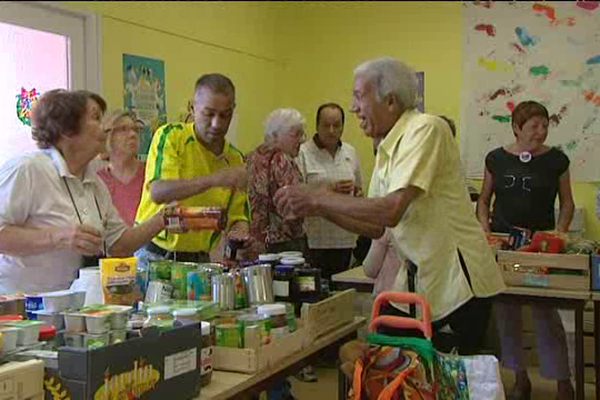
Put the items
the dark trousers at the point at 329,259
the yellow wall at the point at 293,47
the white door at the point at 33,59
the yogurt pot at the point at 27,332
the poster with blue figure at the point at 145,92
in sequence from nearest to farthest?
the yogurt pot at the point at 27,332 → the white door at the point at 33,59 → the poster with blue figure at the point at 145,92 → the yellow wall at the point at 293,47 → the dark trousers at the point at 329,259

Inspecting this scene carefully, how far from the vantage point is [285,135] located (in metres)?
3.87

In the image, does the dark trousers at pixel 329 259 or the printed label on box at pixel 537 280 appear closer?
the printed label on box at pixel 537 280

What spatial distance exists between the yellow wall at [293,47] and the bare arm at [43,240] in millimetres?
2162

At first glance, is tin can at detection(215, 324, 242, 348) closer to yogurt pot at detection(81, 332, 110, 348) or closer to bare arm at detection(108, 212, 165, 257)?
yogurt pot at detection(81, 332, 110, 348)

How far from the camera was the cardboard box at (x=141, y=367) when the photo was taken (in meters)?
1.22

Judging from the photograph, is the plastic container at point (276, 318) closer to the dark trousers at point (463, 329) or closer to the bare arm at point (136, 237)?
the dark trousers at point (463, 329)

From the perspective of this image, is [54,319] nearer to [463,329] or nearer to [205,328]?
[205,328]

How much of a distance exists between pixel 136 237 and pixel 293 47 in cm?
370

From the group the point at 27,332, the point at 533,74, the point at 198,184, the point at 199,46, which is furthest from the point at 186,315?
the point at 533,74

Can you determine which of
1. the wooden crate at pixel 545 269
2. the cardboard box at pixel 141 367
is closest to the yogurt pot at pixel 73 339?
the cardboard box at pixel 141 367

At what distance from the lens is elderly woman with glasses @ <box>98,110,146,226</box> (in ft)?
11.4

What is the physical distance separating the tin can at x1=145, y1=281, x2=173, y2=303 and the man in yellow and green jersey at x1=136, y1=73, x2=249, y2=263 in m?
0.66

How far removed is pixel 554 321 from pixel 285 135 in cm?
169

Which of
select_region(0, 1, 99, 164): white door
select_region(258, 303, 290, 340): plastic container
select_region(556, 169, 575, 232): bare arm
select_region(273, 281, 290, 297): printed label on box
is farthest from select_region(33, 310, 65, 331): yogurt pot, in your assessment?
select_region(556, 169, 575, 232): bare arm
